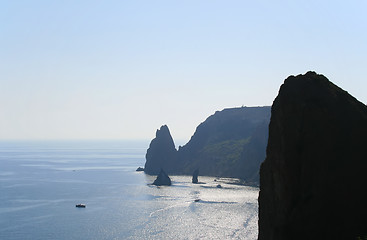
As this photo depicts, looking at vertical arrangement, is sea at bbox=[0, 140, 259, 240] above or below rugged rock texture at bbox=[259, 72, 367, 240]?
below

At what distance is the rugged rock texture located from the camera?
4412cm

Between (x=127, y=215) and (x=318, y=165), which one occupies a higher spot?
(x=318, y=165)

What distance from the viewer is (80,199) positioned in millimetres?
180000

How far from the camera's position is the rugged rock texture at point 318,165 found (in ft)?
145

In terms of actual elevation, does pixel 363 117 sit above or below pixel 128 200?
above

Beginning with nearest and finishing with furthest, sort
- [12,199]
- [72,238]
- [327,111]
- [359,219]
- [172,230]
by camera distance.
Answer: [359,219]
[327,111]
[72,238]
[172,230]
[12,199]

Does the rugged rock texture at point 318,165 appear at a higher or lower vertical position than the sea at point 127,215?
higher

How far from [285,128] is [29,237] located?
86.1 m

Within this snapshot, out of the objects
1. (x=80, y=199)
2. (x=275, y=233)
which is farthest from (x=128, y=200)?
(x=275, y=233)

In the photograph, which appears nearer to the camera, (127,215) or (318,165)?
(318,165)

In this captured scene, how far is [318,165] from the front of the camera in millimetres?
45250

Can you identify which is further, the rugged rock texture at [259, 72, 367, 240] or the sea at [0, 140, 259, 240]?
the sea at [0, 140, 259, 240]

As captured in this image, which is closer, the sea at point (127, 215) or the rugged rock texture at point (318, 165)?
the rugged rock texture at point (318, 165)

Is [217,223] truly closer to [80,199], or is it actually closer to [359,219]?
[80,199]
